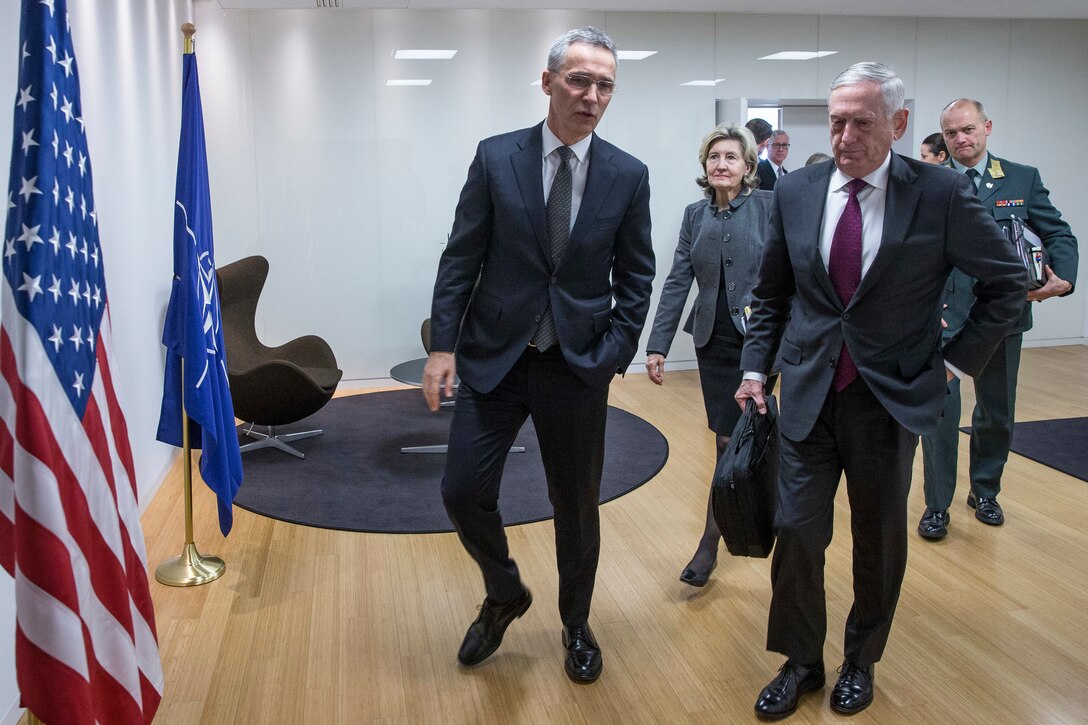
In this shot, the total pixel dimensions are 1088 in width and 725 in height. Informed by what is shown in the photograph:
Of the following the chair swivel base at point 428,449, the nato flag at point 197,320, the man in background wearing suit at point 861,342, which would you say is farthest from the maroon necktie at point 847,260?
the chair swivel base at point 428,449

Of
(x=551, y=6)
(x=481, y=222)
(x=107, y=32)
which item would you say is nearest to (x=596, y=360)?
(x=481, y=222)

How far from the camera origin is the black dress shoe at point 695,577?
3.88 m

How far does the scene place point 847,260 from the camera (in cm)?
274

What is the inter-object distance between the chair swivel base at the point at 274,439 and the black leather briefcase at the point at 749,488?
3.44 metres

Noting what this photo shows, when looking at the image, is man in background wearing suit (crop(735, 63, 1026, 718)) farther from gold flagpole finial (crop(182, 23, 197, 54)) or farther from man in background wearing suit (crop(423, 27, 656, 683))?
gold flagpole finial (crop(182, 23, 197, 54))

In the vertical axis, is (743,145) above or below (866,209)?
above

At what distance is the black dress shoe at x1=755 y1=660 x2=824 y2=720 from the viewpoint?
289 centimetres

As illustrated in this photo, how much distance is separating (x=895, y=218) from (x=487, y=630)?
182cm

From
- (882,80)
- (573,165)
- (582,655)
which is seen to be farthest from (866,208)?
(582,655)

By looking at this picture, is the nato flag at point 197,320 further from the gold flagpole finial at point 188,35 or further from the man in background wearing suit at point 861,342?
the man in background wearing suit at point 861,342

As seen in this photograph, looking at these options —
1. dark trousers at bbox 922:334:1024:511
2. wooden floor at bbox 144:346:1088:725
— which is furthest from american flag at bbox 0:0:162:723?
dark trousers at bbox 922:334:1024:511

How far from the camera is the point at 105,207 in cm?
433

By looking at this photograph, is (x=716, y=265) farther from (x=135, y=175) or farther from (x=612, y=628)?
(x=135, y=175)

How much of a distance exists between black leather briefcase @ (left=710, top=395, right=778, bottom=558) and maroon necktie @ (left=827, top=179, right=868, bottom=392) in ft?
0.92
